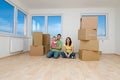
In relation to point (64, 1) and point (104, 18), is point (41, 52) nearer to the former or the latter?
point (64, 1)

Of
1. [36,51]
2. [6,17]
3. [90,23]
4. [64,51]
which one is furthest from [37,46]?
[90,23]

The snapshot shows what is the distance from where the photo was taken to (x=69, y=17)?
5.32 m

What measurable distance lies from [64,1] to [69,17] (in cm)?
102

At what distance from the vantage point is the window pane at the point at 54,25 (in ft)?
18.0

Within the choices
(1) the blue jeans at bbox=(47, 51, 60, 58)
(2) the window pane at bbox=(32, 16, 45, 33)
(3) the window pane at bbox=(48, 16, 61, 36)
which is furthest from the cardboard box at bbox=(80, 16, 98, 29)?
(2) the window pane at bbox=(32, 16, 45, 33)

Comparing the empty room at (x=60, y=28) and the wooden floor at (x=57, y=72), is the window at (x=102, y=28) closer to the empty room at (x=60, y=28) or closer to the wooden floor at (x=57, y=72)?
the empty room at (x=60, y=28)

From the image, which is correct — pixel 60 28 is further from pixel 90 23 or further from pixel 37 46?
pixel 90 23

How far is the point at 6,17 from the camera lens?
12.4 ft

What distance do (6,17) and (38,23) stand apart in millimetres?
1946

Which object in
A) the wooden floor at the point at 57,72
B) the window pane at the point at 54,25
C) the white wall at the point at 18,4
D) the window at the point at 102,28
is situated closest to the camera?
the wooden floor at the point at 57,72

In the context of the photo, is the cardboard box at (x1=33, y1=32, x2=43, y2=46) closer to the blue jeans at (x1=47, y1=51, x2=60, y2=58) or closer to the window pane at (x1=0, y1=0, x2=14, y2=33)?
the blue jeans at (x1=47, y1=51, x2=60, y2=58)

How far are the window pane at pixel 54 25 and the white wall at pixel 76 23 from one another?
22 cm

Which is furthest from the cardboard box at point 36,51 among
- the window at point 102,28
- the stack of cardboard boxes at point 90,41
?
the window at point 102,28

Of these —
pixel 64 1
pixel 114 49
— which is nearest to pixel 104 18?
pixel 114 49
